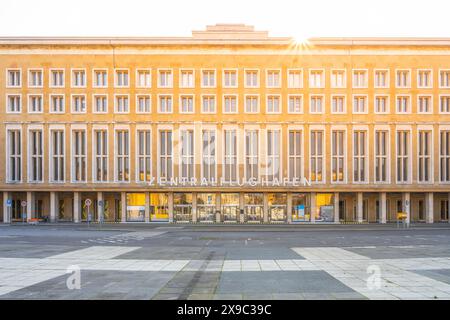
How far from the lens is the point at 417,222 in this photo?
53219 mm

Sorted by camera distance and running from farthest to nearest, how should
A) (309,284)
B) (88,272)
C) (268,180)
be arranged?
1. (268,180)
2. (88,272)
3. (309,284)

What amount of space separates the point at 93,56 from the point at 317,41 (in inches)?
1133

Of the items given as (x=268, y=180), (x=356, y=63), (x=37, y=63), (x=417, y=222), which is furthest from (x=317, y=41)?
(x=37, y=63)

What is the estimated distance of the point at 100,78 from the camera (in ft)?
175

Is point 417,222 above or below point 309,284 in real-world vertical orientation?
below

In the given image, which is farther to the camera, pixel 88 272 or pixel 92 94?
pixel 92 94

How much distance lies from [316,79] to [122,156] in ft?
87.8

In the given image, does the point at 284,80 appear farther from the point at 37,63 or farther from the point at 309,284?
the point at 309,284

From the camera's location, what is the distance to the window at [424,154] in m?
52.1

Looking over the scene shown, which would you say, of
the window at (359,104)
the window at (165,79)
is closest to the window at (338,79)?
the window at (359,104)

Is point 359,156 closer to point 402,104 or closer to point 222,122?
point 402,104
